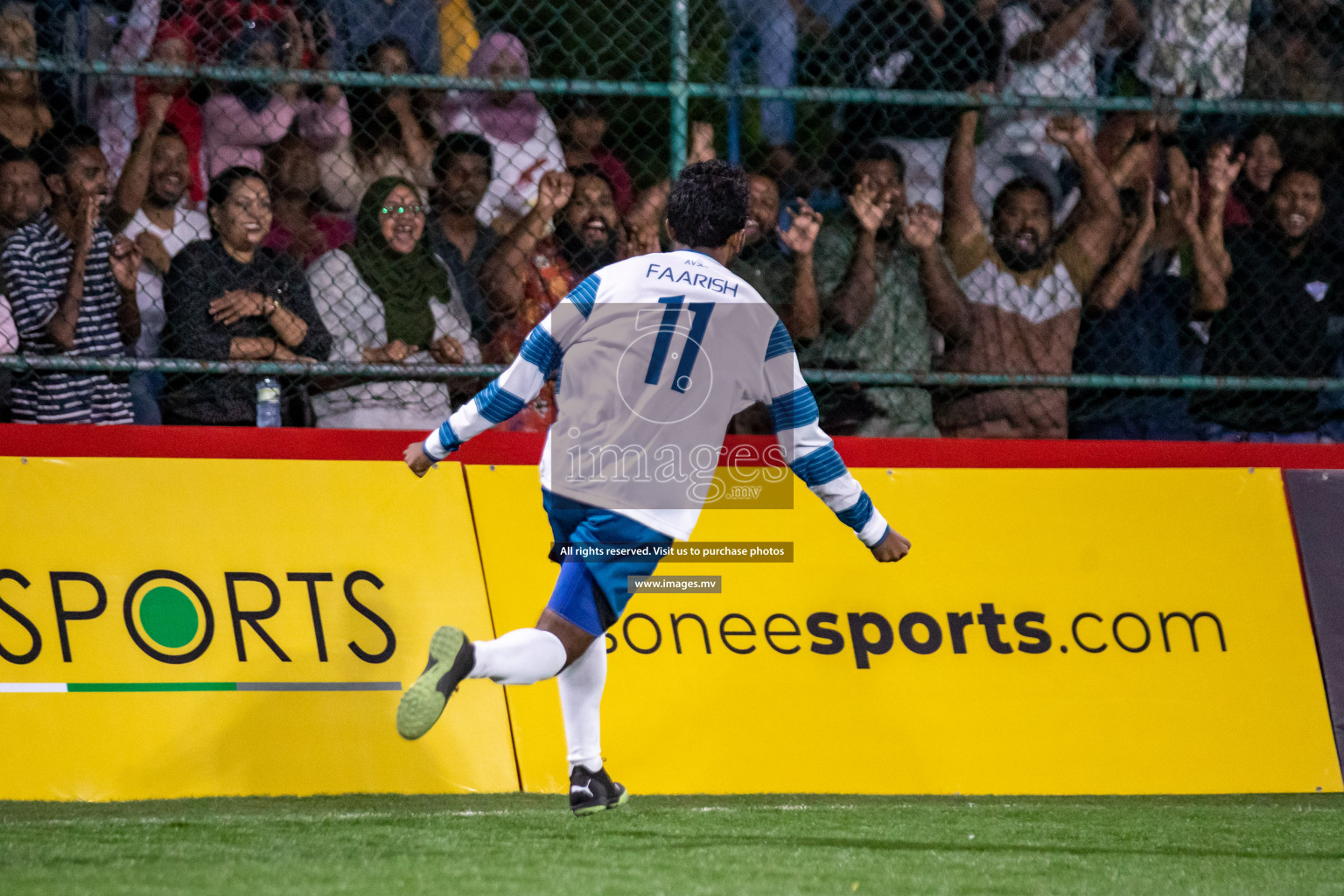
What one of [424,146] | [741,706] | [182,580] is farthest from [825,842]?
[424,146]

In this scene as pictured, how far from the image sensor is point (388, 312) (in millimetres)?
4957

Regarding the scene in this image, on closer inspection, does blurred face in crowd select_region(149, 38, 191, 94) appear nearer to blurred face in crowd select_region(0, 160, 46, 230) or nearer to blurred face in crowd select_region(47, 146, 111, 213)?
blurred face in crowd select_region(47, 146, 111, 213)

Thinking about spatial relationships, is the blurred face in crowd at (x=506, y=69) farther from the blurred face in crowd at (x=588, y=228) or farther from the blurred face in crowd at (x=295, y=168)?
the blurred face in crowd at (x=295, y=168)

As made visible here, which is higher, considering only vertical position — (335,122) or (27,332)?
(335,122)

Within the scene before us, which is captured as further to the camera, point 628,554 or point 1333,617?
point 1333,617

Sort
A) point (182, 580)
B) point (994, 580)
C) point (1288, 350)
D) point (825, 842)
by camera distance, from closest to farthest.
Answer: point (825, 842)
point (182, 580)
point (994, 580)
point (1288, 350)

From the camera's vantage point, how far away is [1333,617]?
4.81m

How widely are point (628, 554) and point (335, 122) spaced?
2.27 meters

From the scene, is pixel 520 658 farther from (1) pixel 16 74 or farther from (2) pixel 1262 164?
(2) pixel 1262 164

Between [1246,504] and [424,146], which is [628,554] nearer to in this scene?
[424,146]

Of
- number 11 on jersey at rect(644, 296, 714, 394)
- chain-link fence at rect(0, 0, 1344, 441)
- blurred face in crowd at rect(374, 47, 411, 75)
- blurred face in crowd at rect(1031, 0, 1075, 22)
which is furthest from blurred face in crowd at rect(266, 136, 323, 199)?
blurred face in crowd at rect(1031, 0, 1075, 22)

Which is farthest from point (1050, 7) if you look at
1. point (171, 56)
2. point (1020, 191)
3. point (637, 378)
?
point (171, 56)

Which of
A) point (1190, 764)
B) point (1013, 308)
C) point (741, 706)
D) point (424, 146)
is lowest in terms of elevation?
point (1190, 764)

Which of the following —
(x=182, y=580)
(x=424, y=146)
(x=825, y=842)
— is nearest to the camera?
(x=825, y=842)
